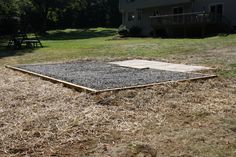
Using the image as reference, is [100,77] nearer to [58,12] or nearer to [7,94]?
[7,94]

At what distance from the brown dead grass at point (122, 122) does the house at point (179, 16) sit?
2045 centimetres

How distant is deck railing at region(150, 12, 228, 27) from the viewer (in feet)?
87.6

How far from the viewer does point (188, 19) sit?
28.5 m

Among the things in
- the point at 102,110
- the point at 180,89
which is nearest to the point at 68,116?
the point at 102,110

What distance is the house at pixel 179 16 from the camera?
26.9 meters

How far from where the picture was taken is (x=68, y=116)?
5.44 m

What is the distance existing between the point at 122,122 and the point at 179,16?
25.7 m

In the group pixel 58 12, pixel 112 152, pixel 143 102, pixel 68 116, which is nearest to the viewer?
pixel 112 152

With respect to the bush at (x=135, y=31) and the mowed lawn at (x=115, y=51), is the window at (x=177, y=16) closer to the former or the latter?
the bush at (x=135, y=31)

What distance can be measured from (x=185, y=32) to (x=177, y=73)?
20.6 meters

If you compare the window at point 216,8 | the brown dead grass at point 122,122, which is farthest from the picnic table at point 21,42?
the brown dead grass at point 122,122

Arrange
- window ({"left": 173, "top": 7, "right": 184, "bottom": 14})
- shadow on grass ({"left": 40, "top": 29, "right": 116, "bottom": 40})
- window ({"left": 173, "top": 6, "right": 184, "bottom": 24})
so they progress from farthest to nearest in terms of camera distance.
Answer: shadow on grass ({"left": 40, "top": 29, "right": 116, "bottom": 40}), window ({"left": 173, "top": 7, "right": 184, "bottom": 14}), window ({"left": 173, "top": 6, "right": 184, "bottom": 24})

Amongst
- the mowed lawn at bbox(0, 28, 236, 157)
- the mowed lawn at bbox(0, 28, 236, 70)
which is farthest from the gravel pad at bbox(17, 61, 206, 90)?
the mowed lawn at bbox(0, 28, 236, 70)

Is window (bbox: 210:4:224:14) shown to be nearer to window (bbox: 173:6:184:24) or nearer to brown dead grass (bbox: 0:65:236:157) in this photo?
window (bbox: 173:6:184:24)
